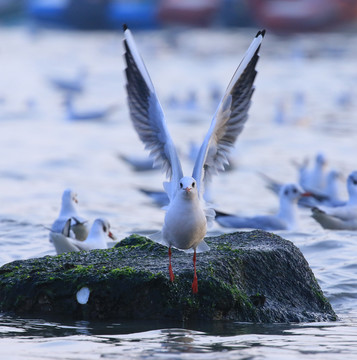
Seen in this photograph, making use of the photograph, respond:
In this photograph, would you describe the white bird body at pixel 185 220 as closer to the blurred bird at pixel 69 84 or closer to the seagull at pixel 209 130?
the seagull at pixel 209 130

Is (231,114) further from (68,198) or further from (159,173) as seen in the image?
(159,173)

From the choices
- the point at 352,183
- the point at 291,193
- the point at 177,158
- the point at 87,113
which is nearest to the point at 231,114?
the point at 177,158

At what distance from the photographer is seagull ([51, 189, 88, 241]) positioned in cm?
962

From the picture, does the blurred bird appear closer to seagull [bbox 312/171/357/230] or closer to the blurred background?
seagull [bbox 312/171/357/230]

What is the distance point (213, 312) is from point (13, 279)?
135 centimetres

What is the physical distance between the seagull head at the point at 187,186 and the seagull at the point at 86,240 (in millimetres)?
2626

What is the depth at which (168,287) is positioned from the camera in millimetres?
5793

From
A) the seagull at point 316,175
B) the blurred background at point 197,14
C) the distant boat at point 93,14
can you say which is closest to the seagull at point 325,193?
the seagull at point 316,175

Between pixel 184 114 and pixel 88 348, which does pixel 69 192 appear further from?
pixel 184 114

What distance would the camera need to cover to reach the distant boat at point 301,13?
53.9 meters

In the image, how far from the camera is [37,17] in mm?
A: 59062

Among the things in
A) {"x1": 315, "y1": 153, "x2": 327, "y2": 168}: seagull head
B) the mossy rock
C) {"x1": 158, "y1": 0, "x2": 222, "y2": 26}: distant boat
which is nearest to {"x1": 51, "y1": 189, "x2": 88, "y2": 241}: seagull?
the mossy rock

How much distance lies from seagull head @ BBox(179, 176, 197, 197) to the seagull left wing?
0.76 m

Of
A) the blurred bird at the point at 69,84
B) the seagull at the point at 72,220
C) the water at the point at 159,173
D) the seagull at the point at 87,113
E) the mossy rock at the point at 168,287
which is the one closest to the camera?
the water at the point at 159,173
